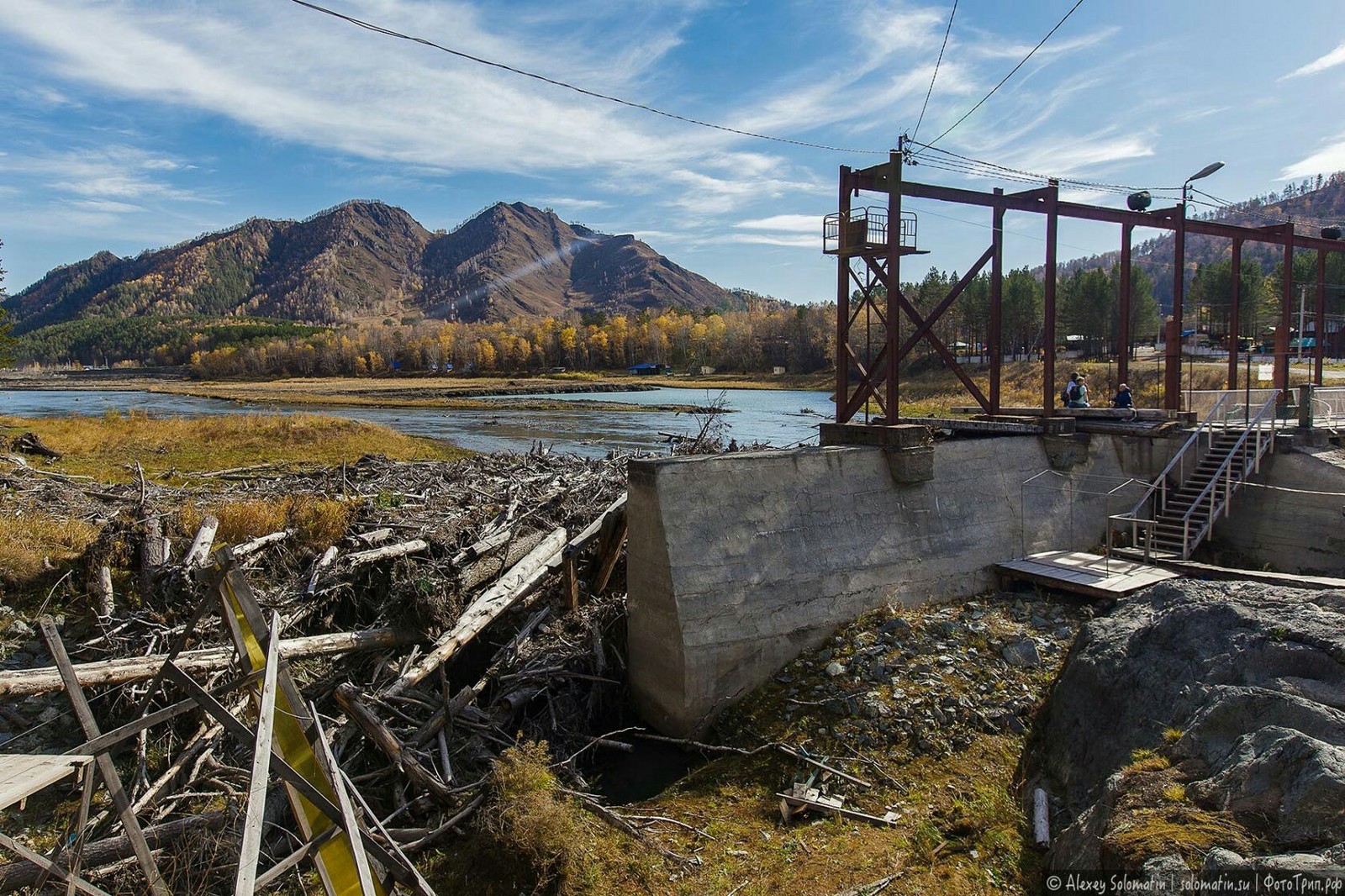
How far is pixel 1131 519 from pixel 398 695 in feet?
41.6

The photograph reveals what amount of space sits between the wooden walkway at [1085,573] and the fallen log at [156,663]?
1059 cm

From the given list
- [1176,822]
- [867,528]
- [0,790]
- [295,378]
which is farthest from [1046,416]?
Answer: [295,378]

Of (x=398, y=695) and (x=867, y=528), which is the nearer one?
(x=398, y=695)

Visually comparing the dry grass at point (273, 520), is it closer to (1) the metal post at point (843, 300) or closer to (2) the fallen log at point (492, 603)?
(2) the fallen log at point (492, 603)

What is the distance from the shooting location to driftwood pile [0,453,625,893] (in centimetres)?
539

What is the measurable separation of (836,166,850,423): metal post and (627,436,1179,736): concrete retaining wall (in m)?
2.07

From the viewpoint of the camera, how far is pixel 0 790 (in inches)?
138

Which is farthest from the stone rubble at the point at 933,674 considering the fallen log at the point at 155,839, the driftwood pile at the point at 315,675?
the fallen log at the point at 155,839

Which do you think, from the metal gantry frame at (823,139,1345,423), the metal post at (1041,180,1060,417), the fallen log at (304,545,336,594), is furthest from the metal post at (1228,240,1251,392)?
the fallen log at (304,545,336,594)

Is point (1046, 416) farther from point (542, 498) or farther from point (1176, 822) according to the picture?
point (1176, 822)

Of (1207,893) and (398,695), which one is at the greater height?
(1207,893)

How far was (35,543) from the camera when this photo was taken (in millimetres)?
11297

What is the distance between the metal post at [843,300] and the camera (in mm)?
13370

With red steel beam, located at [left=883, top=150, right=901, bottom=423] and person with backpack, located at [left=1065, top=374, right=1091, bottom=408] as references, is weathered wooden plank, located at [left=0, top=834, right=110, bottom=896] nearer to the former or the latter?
red steel beam, located at [left=883, top=150, right=901, bottom=423]
